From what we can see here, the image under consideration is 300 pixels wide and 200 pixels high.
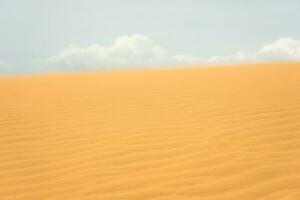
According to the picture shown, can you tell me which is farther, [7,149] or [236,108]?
[236,108]

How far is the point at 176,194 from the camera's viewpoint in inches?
138

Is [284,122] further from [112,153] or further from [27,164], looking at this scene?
[27,164]

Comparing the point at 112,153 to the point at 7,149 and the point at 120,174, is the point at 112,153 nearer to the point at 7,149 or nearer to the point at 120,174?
the point at 120,174

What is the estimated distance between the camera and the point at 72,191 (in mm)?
3678

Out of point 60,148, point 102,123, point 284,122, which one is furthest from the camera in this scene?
point 102,123

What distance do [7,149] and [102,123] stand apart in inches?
55.7

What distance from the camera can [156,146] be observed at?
15.5ft

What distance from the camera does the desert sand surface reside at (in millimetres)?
3670

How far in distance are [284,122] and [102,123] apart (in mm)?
2416

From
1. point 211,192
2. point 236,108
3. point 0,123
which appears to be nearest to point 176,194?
point 211,192

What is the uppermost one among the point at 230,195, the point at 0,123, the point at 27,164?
the point at 0,123

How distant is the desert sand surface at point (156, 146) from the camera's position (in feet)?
12.0

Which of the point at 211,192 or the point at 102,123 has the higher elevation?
the point at 102,123

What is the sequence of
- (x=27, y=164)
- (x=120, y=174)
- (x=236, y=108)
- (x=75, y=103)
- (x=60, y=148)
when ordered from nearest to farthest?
(x=120, y=174), (x=27, y=164), (x=60, y=148), (x=236, y=108), (x=75, y=103)
